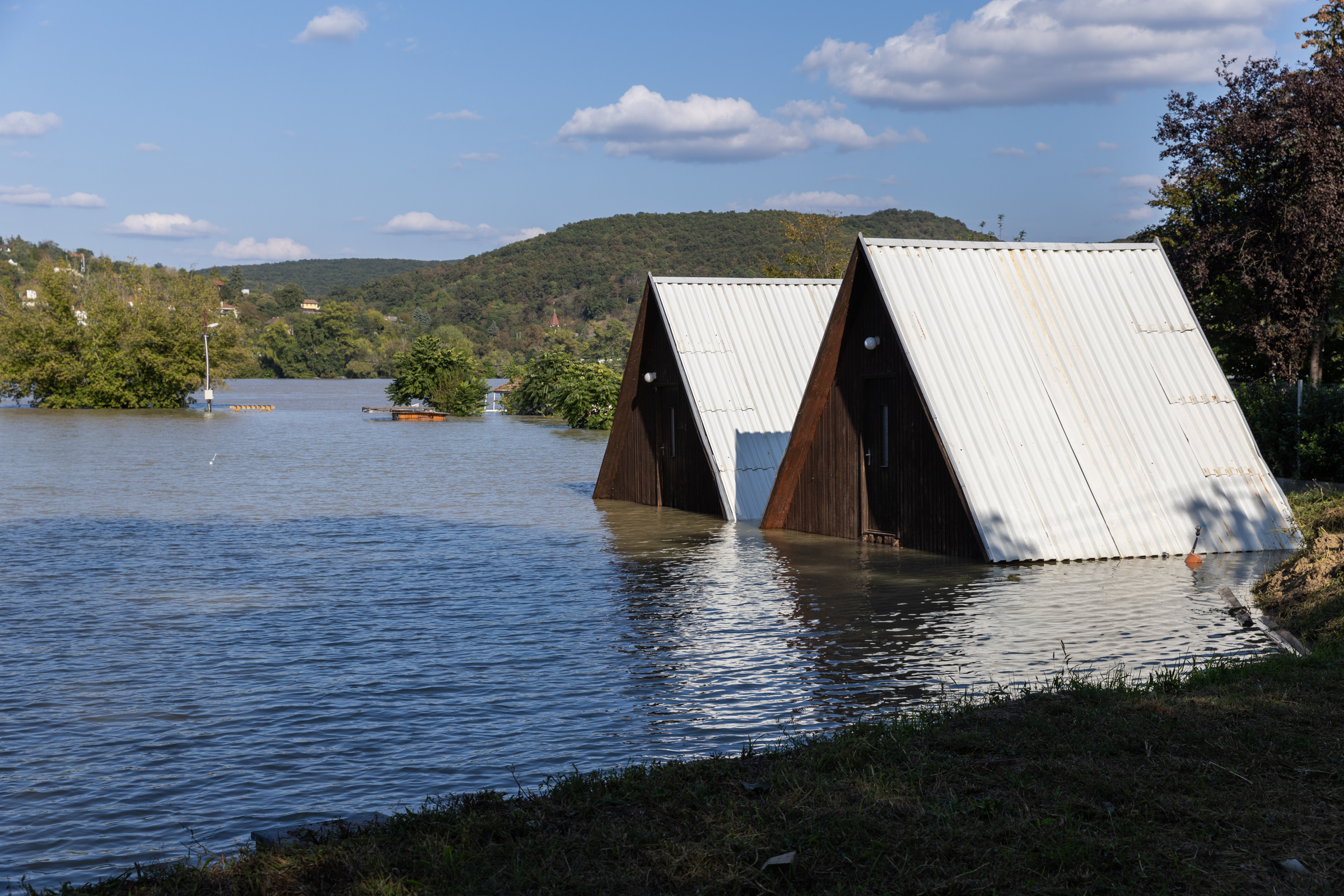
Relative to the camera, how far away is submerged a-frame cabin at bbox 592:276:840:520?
826 inches

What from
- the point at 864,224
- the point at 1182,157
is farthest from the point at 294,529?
the point at 864,224

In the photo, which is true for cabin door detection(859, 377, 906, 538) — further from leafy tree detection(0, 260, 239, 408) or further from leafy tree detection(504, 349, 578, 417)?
leafy tree detection(0, 260, 239, 408)

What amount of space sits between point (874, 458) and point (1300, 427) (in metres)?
10.8

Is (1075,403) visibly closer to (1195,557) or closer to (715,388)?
(1195,557)

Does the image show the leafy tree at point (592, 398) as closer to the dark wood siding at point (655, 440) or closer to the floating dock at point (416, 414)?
the floating dock at point (416, 414)

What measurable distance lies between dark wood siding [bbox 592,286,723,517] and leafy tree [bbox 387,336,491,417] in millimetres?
55606

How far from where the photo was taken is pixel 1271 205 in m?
30.0

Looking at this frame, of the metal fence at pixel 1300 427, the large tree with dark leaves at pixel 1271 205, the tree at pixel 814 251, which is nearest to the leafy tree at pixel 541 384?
the tree at pixel 814 251

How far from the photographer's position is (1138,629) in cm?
1061

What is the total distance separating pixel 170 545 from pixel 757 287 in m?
12.5

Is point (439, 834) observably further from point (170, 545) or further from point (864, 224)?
point (864, 224)

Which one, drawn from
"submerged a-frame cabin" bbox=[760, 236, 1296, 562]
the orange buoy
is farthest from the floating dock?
the orange buoy

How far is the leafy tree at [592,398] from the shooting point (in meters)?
60.4

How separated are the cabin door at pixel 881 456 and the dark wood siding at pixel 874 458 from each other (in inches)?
0.7
